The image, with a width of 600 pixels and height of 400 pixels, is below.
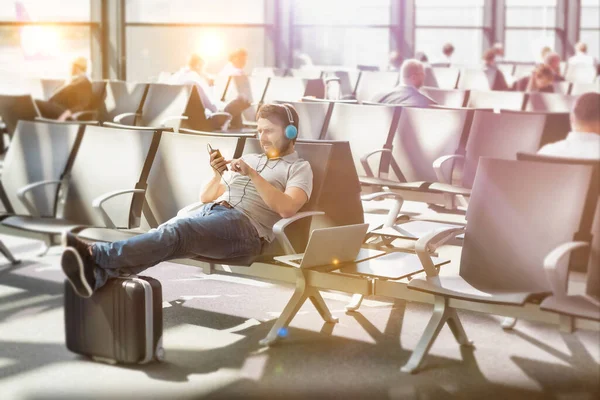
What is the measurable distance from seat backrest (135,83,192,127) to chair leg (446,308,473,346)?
5.23 meters

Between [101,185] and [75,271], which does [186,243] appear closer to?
[75,271]

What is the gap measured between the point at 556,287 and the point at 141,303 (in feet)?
4.91

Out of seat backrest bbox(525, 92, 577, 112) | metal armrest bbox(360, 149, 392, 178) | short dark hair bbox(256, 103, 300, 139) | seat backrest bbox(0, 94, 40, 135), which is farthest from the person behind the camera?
seat backrest bbox(0, 94, 40, 135)

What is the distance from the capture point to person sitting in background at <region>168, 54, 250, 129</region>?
9.23 m

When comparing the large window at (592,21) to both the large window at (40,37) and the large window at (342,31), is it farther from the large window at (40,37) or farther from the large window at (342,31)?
the large window at (40,37)

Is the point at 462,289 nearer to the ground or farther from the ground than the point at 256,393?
farther from the ground

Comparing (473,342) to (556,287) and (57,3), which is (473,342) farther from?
(57,3)

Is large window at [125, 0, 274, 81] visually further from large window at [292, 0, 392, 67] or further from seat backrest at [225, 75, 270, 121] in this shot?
seat backrest at [225, 75, 270, 121]

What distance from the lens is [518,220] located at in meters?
3.55

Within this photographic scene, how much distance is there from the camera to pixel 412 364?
3562 mm

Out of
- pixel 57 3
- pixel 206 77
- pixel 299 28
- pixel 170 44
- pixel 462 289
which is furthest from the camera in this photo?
pixel 299 28

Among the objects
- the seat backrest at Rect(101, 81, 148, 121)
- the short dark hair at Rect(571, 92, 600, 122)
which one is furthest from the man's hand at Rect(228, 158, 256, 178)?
the seat backrest at Rect(101, 81, 148, 121)

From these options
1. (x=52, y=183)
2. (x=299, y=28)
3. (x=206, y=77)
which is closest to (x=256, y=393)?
(x=52, y=183)

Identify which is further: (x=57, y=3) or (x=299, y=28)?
(x=299, y=28)
